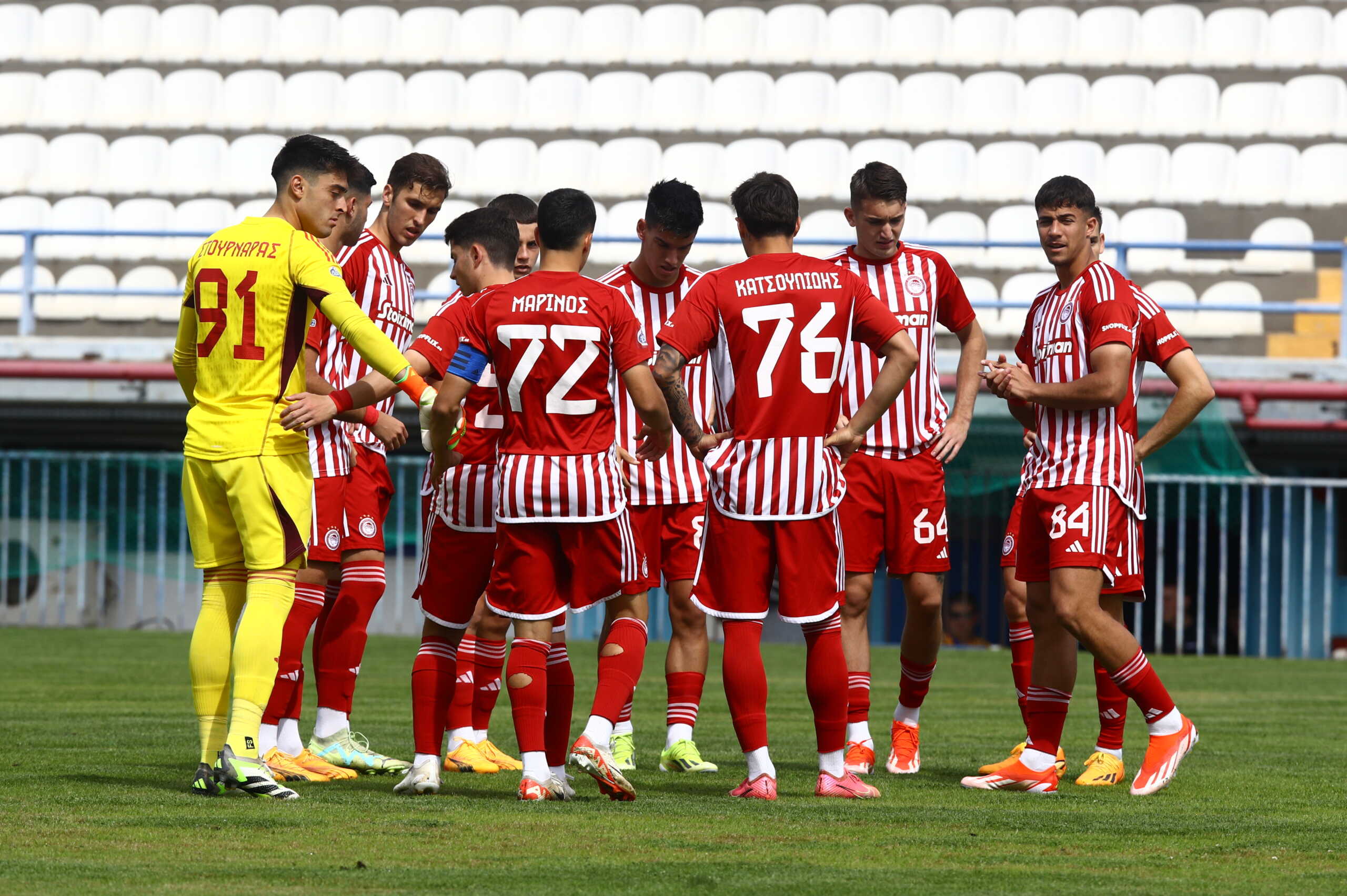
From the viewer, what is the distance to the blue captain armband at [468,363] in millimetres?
4914

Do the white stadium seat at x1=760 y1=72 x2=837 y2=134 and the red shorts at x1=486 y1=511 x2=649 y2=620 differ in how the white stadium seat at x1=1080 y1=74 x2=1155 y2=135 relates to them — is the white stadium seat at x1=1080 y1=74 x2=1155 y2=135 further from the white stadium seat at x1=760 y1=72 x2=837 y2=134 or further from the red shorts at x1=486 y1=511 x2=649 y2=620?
the red shorts at x1=486 y1=511 x2=649 y2=620

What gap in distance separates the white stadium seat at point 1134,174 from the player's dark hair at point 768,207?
1213 centimetres

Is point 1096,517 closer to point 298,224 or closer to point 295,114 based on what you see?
point 298,224

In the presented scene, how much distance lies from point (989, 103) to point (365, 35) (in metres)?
7.31

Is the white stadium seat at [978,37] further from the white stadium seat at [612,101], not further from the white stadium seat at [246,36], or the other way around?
the white stadium seat at [246,36]

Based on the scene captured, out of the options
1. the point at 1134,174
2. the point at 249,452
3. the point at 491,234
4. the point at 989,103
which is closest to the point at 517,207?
the point at 491,234

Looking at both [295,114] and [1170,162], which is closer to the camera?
[1170,162]

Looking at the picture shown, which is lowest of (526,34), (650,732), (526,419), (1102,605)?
(650,732)

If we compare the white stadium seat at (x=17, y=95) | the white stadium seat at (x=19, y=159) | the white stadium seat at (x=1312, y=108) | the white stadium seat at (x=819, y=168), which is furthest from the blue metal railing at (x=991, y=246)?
the white stadium seat at (x=17, y=95)

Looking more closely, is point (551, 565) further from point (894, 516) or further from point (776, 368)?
point (894, 516)

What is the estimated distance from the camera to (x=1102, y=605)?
19.4 feet

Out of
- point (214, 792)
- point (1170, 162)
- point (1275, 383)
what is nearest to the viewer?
point (214, 792)

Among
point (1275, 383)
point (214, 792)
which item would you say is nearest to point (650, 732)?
point (214, 792)

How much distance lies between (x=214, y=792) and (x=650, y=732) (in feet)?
8.83
